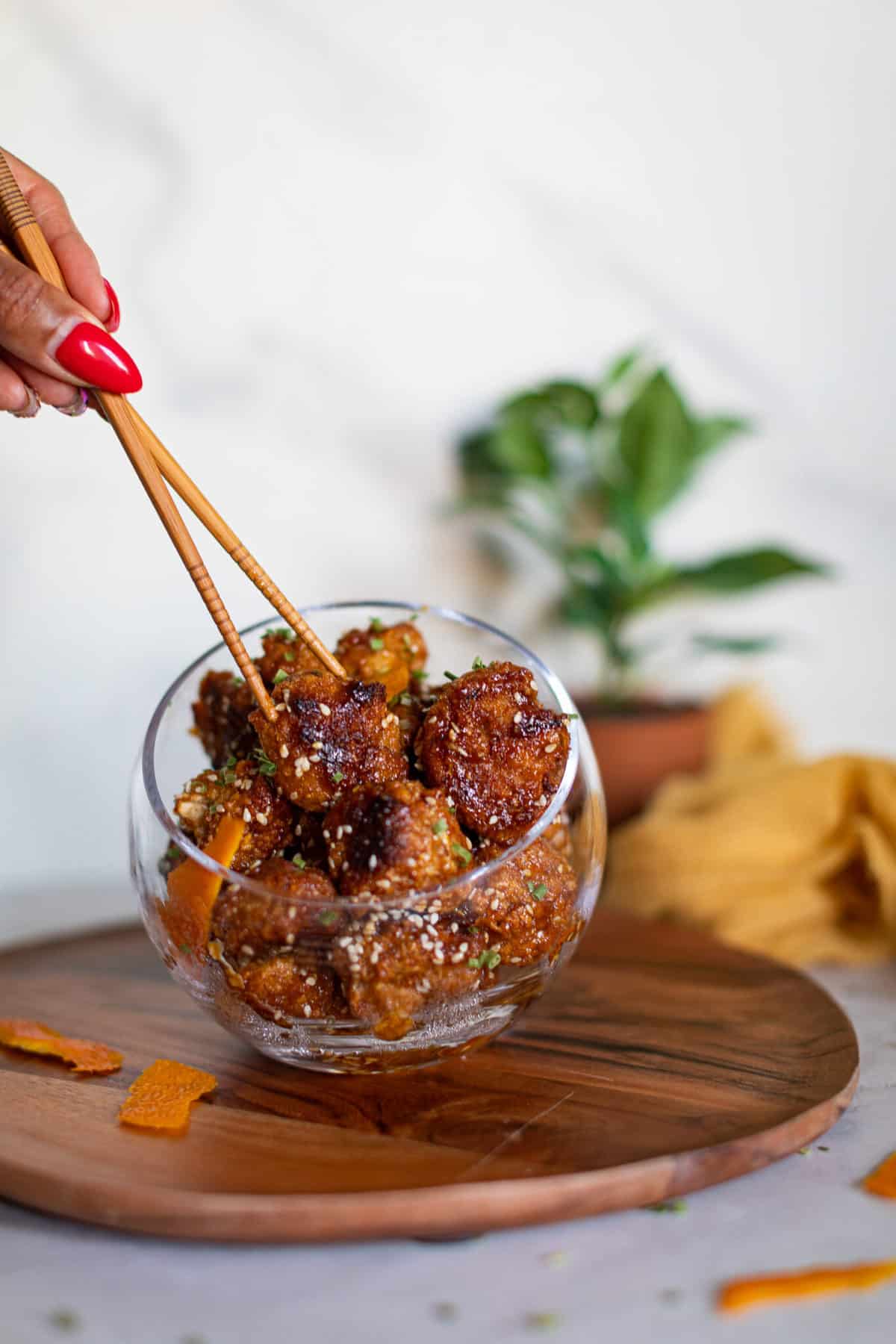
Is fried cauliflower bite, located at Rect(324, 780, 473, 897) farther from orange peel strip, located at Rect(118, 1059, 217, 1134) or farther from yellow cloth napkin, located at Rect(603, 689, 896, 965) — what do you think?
yellow cloth napkin, located at Rect(603, 689, 896, 965)

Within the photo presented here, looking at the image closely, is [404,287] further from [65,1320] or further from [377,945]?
[65,1320]

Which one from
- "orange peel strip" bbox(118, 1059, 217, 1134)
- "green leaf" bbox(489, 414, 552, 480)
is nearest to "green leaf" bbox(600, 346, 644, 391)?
"green leaf" bbox(489, 414, 552, 480)

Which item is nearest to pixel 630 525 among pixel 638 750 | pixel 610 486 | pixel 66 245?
pixel 610 486

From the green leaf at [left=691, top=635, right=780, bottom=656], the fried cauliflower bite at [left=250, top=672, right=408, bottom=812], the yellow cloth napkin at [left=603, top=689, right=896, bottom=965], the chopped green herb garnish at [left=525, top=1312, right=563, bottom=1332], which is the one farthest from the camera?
the green leaf at [left=691, top=635, right=780, bottom=656]

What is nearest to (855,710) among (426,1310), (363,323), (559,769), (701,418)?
(701,418)

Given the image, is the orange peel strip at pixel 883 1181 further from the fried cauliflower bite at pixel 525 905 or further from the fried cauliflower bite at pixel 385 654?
the fried cauliflower bite at pixel 385 654

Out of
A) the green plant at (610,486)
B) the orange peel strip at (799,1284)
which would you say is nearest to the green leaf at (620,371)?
the green plant at (610,486)
